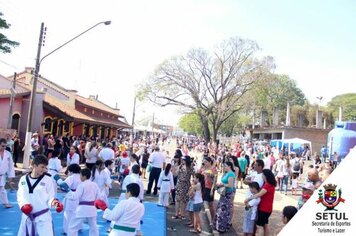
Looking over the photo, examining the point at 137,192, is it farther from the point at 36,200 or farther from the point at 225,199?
the point at 225,199

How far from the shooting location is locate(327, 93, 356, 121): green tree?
65.9 m

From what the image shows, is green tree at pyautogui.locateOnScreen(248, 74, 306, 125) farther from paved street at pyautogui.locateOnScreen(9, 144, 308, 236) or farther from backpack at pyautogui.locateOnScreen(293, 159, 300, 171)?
paved street at pyautogui.locateOnScreen(9, 144, 308, 236)

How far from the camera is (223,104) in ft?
127

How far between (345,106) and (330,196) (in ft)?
238

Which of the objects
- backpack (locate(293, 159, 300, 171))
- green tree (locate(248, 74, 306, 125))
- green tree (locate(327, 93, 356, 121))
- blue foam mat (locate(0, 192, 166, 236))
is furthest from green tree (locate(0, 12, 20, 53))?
green tree (locate(327, 93, 356, 121))

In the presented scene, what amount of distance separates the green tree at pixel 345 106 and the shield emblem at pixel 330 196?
6188 centimetres

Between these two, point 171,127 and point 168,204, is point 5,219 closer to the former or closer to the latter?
point 168,204

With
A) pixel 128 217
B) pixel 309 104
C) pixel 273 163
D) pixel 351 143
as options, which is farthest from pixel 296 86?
pixel 128 217

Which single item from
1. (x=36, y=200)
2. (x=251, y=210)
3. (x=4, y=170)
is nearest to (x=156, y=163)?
(x=4, y=170)

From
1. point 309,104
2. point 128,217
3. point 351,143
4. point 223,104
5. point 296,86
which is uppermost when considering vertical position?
point 296,86

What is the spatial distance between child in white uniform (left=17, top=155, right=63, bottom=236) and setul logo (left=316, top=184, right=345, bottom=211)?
4.20m

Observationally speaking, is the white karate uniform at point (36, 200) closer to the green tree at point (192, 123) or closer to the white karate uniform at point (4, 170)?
the white karate uniform at point (4, 170)

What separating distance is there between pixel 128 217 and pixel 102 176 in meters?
3.73

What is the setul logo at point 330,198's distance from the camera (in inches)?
225
